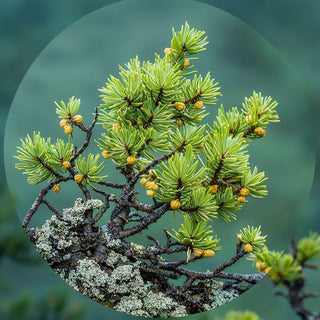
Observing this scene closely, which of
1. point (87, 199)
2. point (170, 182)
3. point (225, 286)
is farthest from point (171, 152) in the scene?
point (225, 286)

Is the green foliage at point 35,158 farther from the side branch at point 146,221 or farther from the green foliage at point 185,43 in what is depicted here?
the green foliage at point 185,43

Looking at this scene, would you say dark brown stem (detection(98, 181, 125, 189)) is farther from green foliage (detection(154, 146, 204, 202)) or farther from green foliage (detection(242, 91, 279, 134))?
green foliage (detection(242, 91, 279, 134))

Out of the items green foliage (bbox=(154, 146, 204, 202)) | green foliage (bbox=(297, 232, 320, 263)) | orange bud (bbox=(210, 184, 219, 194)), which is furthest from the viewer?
orange bud (bbox=(210, 184, 219, 194))

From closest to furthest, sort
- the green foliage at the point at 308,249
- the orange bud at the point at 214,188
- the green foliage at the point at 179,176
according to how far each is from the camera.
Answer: the green foliage at the point at 308,249 → the green foliage at the point at 179,176 → the orange bud at the point at 214,188

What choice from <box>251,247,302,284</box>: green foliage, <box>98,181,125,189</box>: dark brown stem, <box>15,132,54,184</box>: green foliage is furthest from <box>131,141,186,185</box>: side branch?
<box>251,247,302,284</box>: green foliage

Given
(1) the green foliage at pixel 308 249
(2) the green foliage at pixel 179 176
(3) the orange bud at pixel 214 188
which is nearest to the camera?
(1) the green foliage at pixel 308 249

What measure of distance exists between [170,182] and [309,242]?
33 cm

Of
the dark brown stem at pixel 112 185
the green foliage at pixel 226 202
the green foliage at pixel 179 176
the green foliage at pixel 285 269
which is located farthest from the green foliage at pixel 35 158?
the green foliage at pixel 285 269

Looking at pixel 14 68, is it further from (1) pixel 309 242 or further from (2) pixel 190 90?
(1) pixel 309 242

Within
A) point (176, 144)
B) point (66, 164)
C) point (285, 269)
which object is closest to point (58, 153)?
point (66, 164)

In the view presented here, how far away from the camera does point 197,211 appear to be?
113cm

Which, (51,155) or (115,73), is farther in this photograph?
(115,73)

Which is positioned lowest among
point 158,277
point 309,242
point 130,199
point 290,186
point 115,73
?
Answer: point 309,242

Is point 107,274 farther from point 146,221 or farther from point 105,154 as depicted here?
point 105,154
